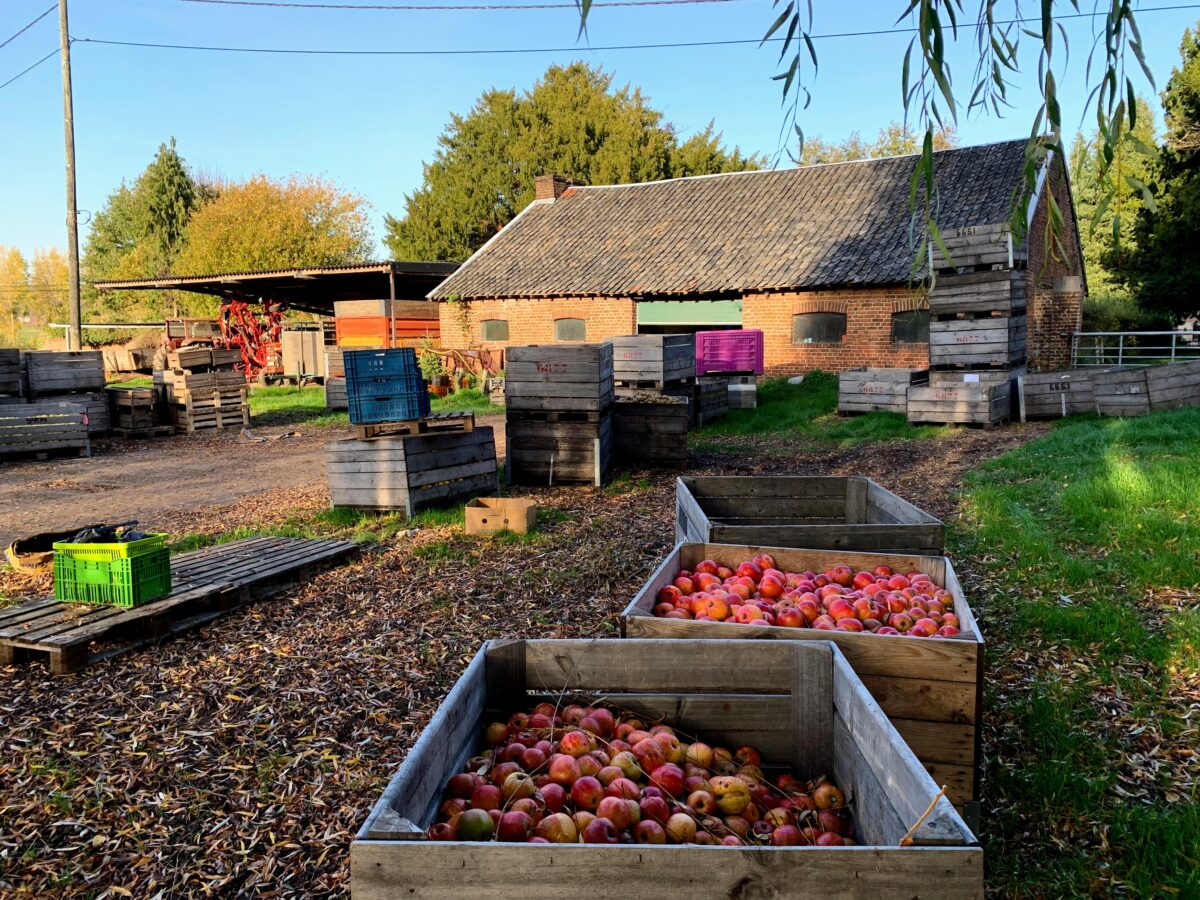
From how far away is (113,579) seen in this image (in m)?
5.83

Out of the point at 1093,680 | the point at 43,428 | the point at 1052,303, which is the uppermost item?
the point at 1052,303

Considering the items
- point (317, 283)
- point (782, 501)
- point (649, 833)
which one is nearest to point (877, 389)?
point (782, 501)

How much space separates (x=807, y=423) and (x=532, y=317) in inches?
471

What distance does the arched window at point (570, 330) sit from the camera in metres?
25.1

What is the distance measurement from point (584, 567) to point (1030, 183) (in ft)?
17.6

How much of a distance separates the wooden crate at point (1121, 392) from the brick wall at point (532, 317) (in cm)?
1238

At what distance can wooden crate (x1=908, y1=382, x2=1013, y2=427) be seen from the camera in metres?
13.9

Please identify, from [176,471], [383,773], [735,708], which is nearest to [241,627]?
[383,773]

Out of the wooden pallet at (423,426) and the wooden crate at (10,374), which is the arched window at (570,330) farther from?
the wooden pallet at (423,426)

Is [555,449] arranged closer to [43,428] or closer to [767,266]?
[43,428]

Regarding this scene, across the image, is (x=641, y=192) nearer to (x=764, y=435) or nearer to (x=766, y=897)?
(x=764, y=435)

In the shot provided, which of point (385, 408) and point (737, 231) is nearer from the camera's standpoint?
point (385, 408)

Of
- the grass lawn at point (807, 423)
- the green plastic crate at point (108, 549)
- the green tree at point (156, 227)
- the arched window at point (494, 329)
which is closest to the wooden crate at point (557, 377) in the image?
the grass lawn at point (807, 423)

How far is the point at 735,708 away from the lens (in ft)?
9.87
